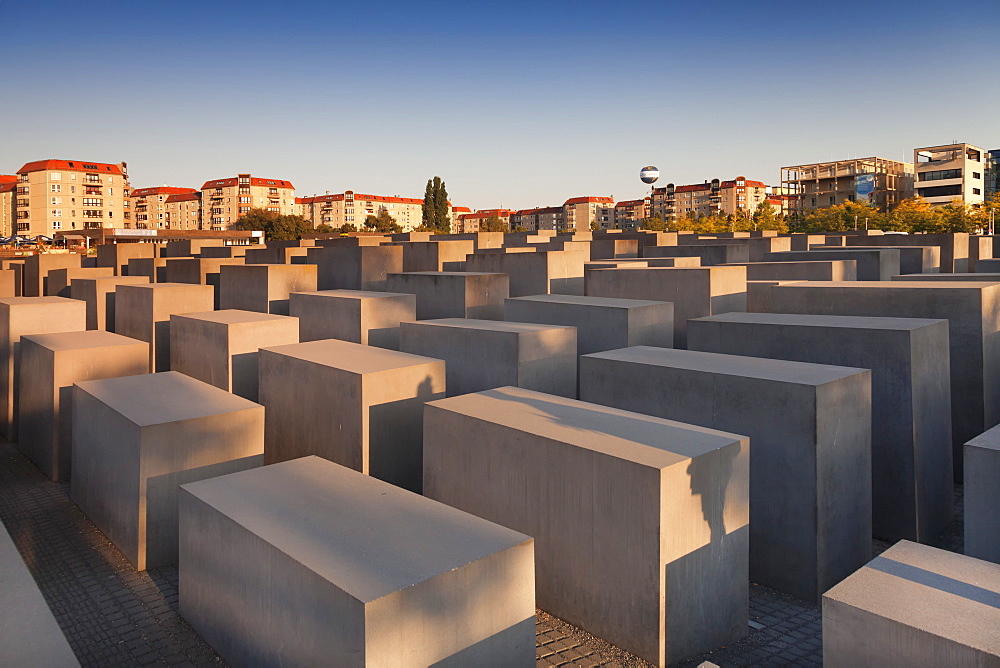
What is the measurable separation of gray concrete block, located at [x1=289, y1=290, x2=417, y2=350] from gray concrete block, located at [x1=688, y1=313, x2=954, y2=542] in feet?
21.2

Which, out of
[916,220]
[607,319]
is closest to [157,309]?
[607,319]

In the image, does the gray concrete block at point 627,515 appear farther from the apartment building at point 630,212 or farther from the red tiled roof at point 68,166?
the apartment building at point 630,212

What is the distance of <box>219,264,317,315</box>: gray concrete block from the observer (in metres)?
15.2

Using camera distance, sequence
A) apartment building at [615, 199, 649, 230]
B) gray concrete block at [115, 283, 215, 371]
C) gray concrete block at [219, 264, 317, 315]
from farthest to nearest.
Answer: apartment building at [615, 199, 649, 230] < gray concrete block at [219, 264, 317, 315] < gray concrete block at [115, 283, 215, 371]

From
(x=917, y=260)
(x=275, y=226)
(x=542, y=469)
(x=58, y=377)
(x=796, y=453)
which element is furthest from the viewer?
(x=275, y=226)

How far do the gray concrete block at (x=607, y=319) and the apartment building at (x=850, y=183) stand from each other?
236 ft

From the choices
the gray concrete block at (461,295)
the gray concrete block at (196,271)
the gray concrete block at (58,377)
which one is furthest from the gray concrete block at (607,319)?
the gray concrete block at (196,271)

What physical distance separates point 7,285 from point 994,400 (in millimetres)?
22595

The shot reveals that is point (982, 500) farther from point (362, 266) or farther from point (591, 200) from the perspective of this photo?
point (591, 200)

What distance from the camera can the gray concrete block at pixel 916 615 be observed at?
153 inches

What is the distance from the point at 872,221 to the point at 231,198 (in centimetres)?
8640

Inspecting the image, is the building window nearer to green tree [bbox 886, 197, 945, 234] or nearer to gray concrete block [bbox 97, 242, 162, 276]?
green tree [bbox 886, 197, 945, 234]

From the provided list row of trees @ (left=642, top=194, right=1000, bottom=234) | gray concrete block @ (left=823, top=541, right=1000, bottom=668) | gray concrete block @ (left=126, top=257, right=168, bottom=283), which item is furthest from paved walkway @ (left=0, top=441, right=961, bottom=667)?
row of trees @ (left=642, top=194, right=1000, bottom=234)

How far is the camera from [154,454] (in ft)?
24.1
